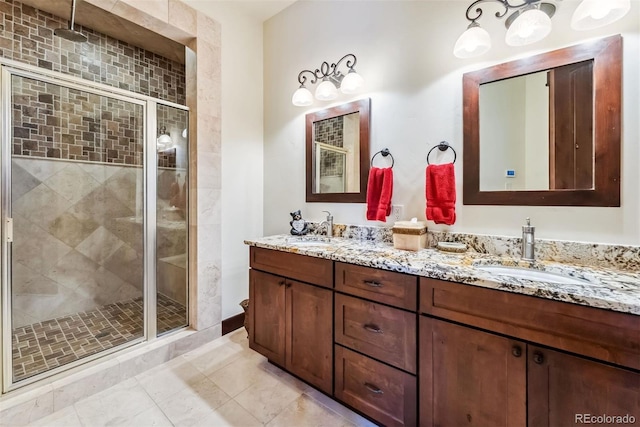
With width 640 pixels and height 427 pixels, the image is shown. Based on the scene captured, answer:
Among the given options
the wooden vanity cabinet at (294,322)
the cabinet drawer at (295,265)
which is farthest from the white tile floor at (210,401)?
A: the cabinet drawer at (295,265)

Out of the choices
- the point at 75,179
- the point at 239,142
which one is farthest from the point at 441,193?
the point at 75,179

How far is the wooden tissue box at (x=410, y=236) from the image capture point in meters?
1.58

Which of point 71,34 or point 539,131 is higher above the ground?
point 71,34

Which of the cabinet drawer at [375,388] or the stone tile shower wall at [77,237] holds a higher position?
the stone tile shower wall at [77,237]

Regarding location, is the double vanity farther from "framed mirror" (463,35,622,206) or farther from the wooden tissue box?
"framed mirror" (463,35,622,206)

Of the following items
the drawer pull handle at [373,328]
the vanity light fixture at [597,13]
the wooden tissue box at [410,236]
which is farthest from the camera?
the wooden tissue box at [410,236]

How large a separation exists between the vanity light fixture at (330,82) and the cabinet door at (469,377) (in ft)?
5.29

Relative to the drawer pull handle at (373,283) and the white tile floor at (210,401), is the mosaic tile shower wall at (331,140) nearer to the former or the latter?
the drawer pull handle at (373,283)

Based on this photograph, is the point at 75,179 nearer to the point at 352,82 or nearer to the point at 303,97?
the point at 303,97

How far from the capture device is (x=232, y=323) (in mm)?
2434

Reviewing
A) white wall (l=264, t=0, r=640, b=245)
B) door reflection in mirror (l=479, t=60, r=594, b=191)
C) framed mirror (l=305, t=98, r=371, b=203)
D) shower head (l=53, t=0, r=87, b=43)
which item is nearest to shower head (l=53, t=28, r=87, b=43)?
shower head (l=53, t=0, r=87, b=43)

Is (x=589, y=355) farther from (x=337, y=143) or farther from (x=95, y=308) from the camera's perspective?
(x=95, y=308)

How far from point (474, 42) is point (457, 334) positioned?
143 cm

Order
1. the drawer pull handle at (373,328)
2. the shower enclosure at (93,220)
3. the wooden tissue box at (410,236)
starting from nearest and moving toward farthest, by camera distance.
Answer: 1. the drawer pull handle at (373,328)
2. the wooden tissue box at (410,236)
3. the shower enclosure at (93,220)
